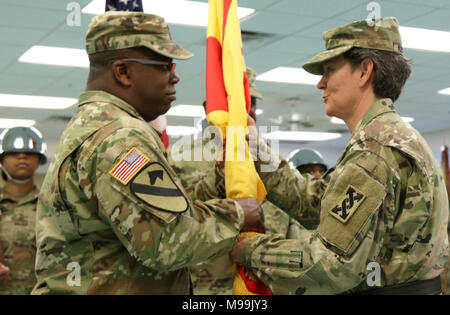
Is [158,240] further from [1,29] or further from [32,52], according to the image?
[32,52]

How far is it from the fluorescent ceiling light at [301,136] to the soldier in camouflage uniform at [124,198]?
12.5 metres

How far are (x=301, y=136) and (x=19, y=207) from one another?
11.3 metres

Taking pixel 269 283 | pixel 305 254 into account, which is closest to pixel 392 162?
pixel 305 254

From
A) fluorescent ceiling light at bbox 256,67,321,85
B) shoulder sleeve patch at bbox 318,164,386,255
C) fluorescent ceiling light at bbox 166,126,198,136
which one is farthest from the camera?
fluorescent ceiling light at bbox 166,126,198,136

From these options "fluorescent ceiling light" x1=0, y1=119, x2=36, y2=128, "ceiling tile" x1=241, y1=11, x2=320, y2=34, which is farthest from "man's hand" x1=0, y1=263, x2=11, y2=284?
"fluorescent ceiling light" x1=0, y1=119, x2=36, y2=128

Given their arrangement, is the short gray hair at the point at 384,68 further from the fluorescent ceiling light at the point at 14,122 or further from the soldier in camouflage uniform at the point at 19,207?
the fluorescent ceiling light at the point at 14,122

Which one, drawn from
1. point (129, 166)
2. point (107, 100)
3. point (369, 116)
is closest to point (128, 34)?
point (107, 100)

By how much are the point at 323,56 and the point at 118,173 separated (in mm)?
926

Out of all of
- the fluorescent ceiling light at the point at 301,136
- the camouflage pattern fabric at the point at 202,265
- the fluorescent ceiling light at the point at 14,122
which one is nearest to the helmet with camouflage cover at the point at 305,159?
the camouflage pattern fabric at the point at 202,265

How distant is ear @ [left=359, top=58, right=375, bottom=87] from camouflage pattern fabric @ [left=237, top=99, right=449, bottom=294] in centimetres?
12

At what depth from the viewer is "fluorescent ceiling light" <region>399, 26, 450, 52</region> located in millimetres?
6916

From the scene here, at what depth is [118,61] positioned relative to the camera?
6.89 ft

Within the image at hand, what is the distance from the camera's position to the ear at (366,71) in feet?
7.11

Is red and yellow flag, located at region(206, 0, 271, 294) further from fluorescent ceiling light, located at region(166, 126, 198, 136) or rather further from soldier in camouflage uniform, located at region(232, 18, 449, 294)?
fluorescent ceiling light, located at region(166, 126, 198, 136)
